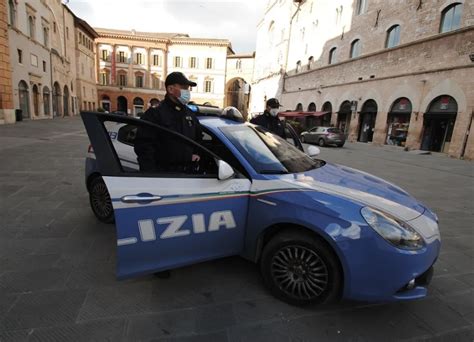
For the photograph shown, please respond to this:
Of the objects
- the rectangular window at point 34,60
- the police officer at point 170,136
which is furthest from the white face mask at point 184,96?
the rectangular window at point 34,60

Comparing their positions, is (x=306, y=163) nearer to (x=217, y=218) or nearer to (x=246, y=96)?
(x=217, y=218)

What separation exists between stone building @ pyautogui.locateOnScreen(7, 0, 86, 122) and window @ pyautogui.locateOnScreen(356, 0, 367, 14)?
2764cm

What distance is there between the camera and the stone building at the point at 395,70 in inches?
645

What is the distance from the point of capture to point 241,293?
2627 mm

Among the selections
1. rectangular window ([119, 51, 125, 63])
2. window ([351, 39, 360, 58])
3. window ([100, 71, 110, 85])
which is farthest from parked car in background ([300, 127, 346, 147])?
window ([100, 71, 110, 85])

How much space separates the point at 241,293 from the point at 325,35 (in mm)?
31812

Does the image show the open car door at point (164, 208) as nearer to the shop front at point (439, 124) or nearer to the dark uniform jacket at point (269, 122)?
the dark uniform jacket at point (269, 122)

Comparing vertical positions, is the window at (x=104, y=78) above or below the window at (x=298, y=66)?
below

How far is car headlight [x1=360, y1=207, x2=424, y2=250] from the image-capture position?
6.97 ft

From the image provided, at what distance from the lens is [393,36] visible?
69.6ft

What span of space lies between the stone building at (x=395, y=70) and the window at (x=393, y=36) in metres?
0.07

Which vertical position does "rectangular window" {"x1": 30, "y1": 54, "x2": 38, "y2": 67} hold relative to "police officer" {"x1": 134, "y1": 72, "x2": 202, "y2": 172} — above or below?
above

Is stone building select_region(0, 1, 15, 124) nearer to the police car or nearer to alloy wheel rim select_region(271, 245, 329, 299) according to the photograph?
the police car

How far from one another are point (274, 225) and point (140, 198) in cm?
116
